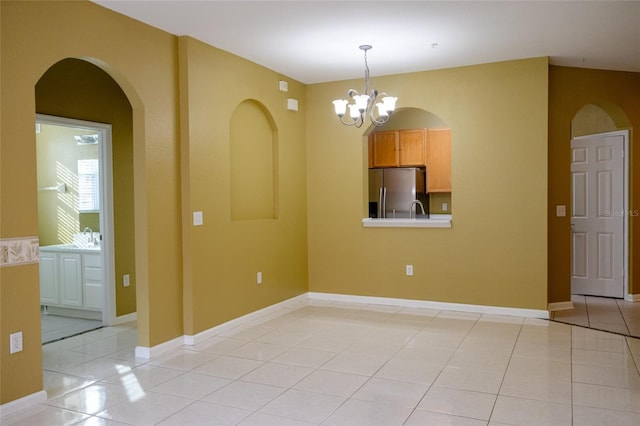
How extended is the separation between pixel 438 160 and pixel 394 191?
84 cm

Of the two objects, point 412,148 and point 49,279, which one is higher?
point 412,148

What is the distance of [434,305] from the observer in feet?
19.0

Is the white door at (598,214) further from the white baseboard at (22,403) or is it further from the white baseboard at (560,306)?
the white baseboard at (22,403)

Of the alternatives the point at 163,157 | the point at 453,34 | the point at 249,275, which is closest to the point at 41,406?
the point at 163,157

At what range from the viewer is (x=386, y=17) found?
3.97 metres

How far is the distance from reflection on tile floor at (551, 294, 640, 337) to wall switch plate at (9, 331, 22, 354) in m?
4.80

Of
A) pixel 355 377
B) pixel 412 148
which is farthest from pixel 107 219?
pixel 412 148

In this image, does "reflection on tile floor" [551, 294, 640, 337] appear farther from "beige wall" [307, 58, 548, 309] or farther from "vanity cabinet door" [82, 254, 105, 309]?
"vanity cabinet door" [82, 254, 105, 309]

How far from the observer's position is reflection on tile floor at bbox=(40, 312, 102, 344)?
15.9ft

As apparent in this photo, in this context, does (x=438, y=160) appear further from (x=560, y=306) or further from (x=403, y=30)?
(x=403, y=30)

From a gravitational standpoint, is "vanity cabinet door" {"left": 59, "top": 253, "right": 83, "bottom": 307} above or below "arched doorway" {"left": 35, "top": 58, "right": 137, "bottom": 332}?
below

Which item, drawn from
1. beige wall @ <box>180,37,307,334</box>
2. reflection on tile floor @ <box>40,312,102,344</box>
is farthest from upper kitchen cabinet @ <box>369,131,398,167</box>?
reflection on tile floor @ <box>40,312,102,344</box>

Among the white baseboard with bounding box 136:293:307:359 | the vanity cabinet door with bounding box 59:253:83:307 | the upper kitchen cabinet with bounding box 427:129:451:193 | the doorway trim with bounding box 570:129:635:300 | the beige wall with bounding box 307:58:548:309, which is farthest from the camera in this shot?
the upper kitchen cabinet with bounding box 427:129:451:193

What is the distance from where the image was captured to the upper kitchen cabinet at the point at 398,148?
24.9 ft
